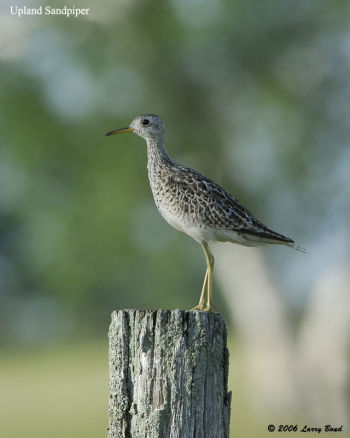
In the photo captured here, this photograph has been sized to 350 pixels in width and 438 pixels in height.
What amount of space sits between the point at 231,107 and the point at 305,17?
3.74 metres

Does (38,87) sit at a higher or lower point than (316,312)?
higher

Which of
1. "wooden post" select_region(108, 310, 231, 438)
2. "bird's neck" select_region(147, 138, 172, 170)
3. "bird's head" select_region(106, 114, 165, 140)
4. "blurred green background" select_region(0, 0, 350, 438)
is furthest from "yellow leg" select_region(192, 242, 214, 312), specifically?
"blurred green background" select_region(0, 0, 350, 438)

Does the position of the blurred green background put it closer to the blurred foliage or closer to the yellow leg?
the blurred foliage

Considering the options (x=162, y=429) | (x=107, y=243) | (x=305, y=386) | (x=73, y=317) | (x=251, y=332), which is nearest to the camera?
(x=162, y=429)

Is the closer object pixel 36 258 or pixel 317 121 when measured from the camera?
pixel 317 121

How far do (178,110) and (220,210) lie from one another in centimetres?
1728

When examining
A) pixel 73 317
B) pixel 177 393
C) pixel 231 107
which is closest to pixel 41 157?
pixel 231 107

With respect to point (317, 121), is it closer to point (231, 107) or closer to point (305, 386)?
point (231, 107)

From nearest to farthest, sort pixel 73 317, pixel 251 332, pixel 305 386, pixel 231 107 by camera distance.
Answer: pixel 305 386, pixel 251 332, pixel 231 107, pixel 73 317

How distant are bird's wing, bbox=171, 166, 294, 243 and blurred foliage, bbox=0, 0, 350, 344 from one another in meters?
14.6

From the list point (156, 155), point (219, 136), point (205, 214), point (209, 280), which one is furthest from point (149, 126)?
point (219, 136)

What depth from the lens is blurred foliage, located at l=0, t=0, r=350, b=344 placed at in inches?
929

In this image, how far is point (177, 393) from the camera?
524cm

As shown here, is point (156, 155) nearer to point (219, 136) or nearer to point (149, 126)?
point (149, 126)
